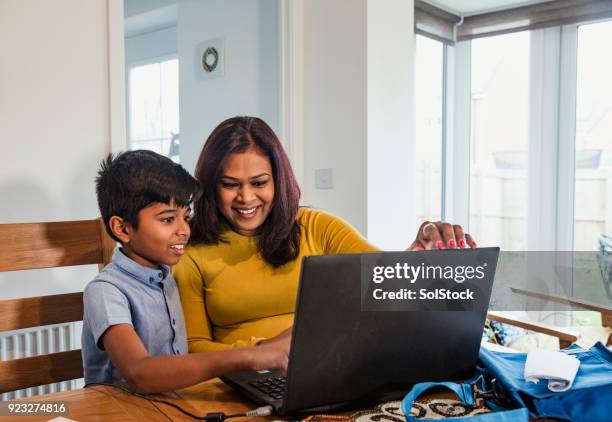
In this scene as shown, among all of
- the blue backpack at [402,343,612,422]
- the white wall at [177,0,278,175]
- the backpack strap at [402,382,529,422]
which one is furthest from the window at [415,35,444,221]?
the backpack strap at [402,382,529,422]

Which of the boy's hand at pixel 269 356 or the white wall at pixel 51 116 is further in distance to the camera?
the white wall at pixel 51 116

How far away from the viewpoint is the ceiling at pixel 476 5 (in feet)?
10.6

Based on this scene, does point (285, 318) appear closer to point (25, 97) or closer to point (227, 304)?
point (227, 304)

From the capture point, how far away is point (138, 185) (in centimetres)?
115

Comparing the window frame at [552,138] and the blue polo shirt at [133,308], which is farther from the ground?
the window frame at [552,138]

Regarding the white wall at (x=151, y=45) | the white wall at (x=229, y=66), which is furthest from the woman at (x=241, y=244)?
the white wall at (x=151, y=45)

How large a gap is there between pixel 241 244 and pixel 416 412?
25.0 inches

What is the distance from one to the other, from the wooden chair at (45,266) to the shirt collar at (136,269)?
20cm

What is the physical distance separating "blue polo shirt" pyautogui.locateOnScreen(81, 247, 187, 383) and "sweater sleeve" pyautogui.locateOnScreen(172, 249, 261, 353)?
4cm

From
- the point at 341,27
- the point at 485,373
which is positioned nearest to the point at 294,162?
the point at 341,27

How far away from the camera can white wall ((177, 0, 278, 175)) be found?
2.87 m

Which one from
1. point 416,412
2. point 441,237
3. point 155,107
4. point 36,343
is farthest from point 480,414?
point 155,107

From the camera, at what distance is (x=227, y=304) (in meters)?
1.27

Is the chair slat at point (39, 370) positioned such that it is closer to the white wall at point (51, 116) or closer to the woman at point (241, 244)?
the woman at point (241, 244)
